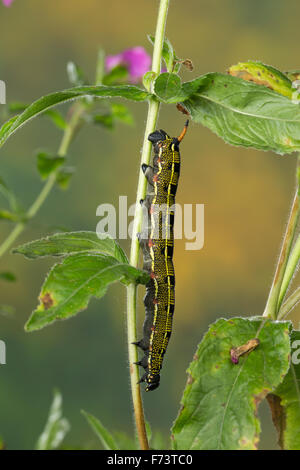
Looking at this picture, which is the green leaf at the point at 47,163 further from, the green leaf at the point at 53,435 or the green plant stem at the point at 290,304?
the green plant stem at the point at 290,304

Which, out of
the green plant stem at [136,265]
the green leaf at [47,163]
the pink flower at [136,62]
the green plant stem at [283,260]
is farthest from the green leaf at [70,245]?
the pink flower at [136,62]

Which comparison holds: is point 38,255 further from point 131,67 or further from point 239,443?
point 131,67

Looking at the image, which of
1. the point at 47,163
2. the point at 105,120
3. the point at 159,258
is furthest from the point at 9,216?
the point at 159,258

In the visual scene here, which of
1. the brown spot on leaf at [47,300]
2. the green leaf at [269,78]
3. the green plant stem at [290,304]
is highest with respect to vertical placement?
the green leaf at [269,78]

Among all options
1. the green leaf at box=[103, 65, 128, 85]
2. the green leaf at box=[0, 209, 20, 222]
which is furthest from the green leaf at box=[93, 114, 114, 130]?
the green leaf at box=[0, 209, 20, 222]
